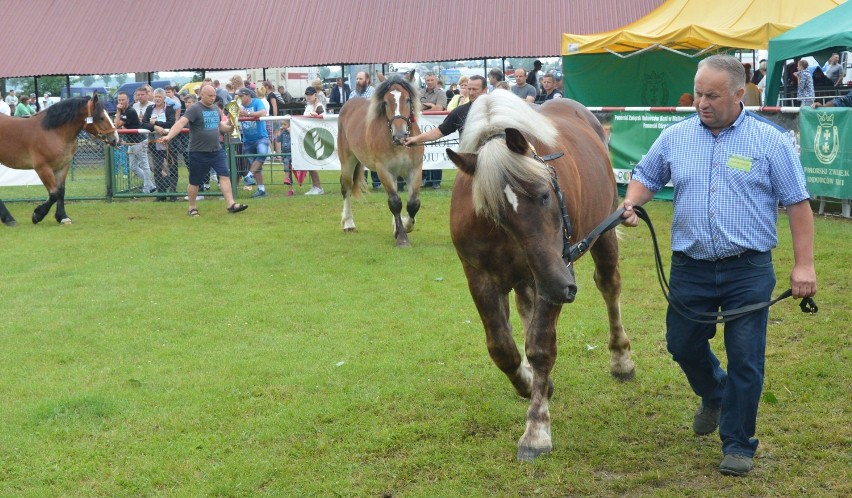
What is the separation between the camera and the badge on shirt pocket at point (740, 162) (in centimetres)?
405

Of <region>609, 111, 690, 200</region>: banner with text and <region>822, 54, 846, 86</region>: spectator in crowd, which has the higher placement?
<region>822, 54, 846, 86</region>: spectator in crowd

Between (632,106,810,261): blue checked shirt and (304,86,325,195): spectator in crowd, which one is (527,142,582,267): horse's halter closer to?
(632,106,810,261): blue checked shirt

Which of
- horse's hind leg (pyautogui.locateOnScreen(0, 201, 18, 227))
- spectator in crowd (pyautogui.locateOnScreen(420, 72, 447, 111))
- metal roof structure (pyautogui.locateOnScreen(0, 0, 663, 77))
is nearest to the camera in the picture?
horse's hind leg (pyautogui.locateOnScreen(0, 201, 18, 227))

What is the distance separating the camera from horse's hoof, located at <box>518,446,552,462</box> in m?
4.53

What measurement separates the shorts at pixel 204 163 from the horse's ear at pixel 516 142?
11.0 m

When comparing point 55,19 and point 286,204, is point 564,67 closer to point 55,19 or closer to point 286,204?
point 286,204

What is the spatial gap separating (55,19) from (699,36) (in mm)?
22030

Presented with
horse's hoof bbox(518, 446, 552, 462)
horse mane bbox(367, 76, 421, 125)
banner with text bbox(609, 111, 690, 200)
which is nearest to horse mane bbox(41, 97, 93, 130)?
horse mane bbox(367, 76, 421, 125)

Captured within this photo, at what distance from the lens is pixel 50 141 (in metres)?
14.4

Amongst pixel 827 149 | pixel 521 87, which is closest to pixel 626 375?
pixel 827 149

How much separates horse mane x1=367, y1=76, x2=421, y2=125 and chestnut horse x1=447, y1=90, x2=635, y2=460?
6018 millimetres

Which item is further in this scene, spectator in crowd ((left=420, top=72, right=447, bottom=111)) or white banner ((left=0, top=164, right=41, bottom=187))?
spectator in crowd ((left=420, top=72, right=447, bottom=111))

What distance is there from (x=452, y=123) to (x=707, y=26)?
360 inches

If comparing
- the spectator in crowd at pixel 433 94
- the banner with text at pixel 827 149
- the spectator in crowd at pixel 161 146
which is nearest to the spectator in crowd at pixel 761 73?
the spectator in crowd at pixel 433 94
